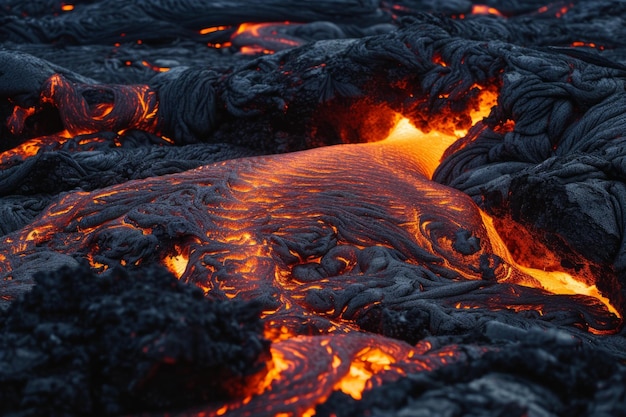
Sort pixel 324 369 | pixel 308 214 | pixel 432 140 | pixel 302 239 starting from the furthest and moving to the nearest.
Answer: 1. pixel 432 140
2. pixel 308 214
3. pixel 302 239
4. pixel 324 369

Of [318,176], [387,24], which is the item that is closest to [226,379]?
[318,176]

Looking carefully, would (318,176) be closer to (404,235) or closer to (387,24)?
(404,235)

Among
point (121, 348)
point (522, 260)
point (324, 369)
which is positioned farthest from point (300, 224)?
point (121, 348)

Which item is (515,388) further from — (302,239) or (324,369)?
(302,239)

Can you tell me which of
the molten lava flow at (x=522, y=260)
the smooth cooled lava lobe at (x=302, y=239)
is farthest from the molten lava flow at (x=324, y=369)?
the molten lava flow at (x=522, y=260)

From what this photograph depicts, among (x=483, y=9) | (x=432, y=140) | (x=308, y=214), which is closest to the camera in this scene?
(x=308, y=214)

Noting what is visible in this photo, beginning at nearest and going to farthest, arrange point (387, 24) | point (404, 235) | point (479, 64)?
1. point (404, 235)
2. point (479, 64)
3. point (387, 24)

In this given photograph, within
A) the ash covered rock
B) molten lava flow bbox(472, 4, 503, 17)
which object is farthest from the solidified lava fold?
molten lava flow bbox(472, 4, 503, 17)

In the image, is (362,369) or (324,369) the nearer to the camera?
(324,369)
